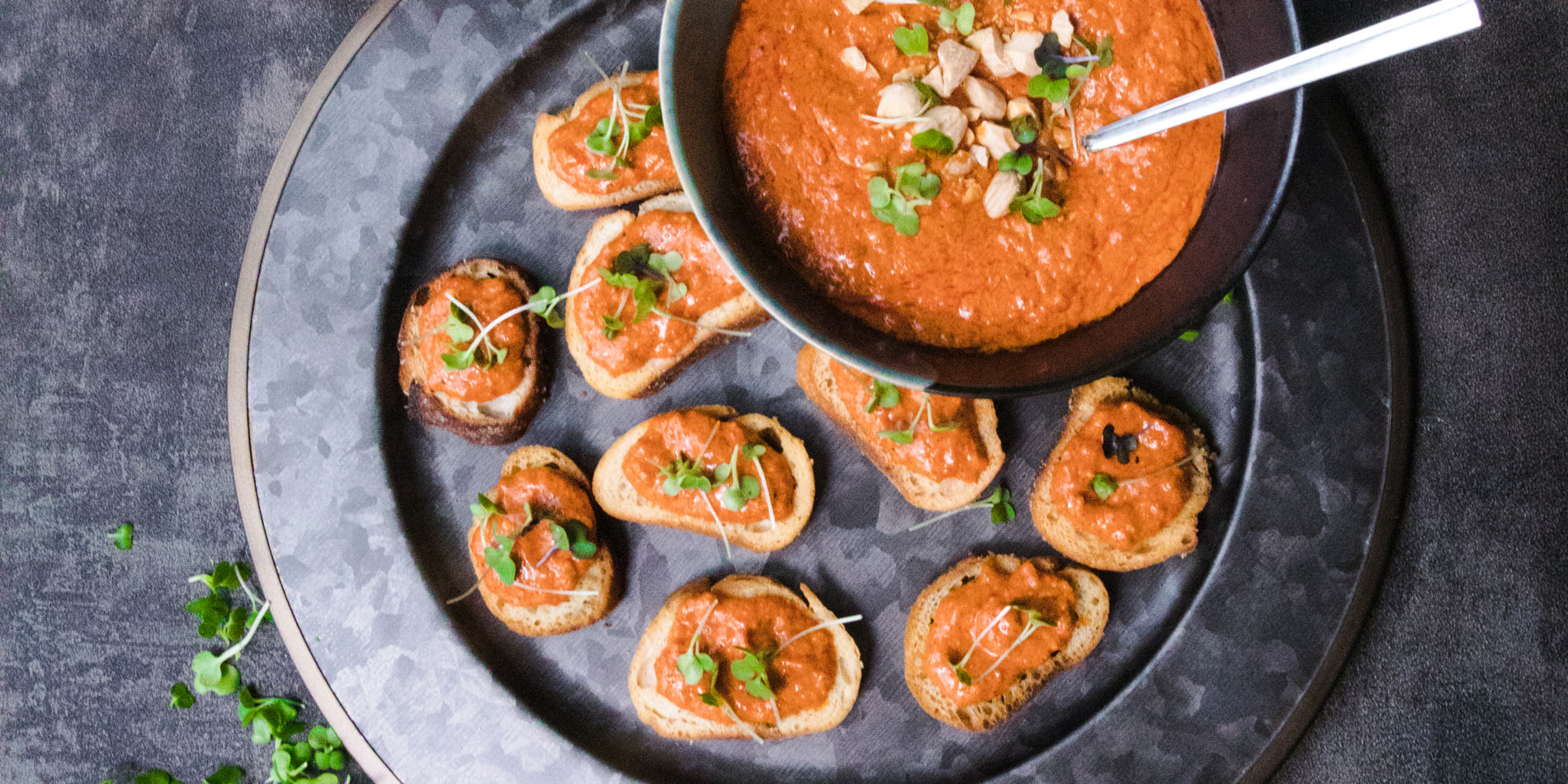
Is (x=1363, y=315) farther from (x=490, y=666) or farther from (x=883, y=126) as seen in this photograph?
(x=490, y=666)

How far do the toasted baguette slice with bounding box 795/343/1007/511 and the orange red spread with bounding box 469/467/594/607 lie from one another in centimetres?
82

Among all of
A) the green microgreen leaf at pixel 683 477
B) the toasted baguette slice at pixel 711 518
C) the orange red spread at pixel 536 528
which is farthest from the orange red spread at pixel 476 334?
the green microgreen leaf at pixel 683 477

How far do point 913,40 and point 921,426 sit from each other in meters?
1.15

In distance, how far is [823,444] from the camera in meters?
2.75

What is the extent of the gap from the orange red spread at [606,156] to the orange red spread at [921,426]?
0.86 meters

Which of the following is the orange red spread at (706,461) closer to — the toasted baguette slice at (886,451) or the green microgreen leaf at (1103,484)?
the toasted baguette slice at (886,451)

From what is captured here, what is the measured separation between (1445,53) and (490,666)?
12.3ft

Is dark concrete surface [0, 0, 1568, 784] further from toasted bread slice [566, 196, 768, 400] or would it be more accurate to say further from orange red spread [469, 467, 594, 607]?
toasted bread slice [566, 196, 768, 400]

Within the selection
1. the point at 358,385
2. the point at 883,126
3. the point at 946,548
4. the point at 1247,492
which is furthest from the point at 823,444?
the point at 358,385

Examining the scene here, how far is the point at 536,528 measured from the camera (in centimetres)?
267

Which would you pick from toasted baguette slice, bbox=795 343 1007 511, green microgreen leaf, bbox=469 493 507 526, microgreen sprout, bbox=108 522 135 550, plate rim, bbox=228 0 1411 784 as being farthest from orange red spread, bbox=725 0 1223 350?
microgreen sprout, bbox=108 522 135 550

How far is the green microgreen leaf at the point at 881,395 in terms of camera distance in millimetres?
2594

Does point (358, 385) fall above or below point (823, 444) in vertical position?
above

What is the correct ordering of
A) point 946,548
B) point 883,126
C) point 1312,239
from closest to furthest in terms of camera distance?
1. point 883,126
2. point 1312,239
3. point 946,548
